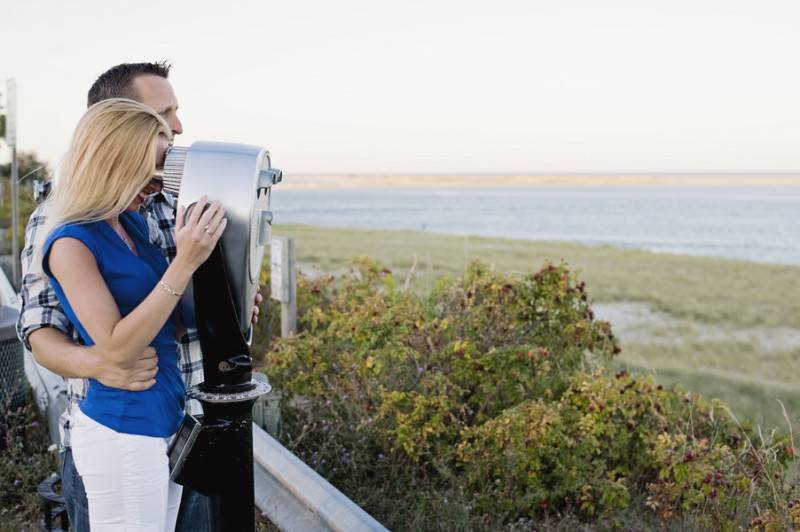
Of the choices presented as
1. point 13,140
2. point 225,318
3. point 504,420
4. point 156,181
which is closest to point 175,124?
point 156,181

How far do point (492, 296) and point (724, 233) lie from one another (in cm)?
4691

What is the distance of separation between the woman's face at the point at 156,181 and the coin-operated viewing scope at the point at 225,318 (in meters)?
0.03

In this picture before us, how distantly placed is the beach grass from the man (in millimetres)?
3549

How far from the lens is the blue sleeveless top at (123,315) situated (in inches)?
78.7

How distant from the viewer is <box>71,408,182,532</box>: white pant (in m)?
2.04

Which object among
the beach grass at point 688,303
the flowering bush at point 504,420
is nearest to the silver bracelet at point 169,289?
the flowering bush at point 504,420

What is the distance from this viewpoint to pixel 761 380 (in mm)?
10055

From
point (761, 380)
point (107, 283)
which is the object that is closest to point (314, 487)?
point (107, 283)

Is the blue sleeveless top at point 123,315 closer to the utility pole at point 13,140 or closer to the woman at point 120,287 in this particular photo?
the woman at point 120,287

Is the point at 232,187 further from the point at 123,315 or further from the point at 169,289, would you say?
the point at 123,315

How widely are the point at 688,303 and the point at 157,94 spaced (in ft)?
52.9

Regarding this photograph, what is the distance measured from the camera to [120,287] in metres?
2.03

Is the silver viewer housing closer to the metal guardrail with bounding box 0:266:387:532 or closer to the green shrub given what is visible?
Result: the metal guardrail with bounding box 0:266:387:532

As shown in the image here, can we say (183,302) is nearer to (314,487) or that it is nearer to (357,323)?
(314,487)
